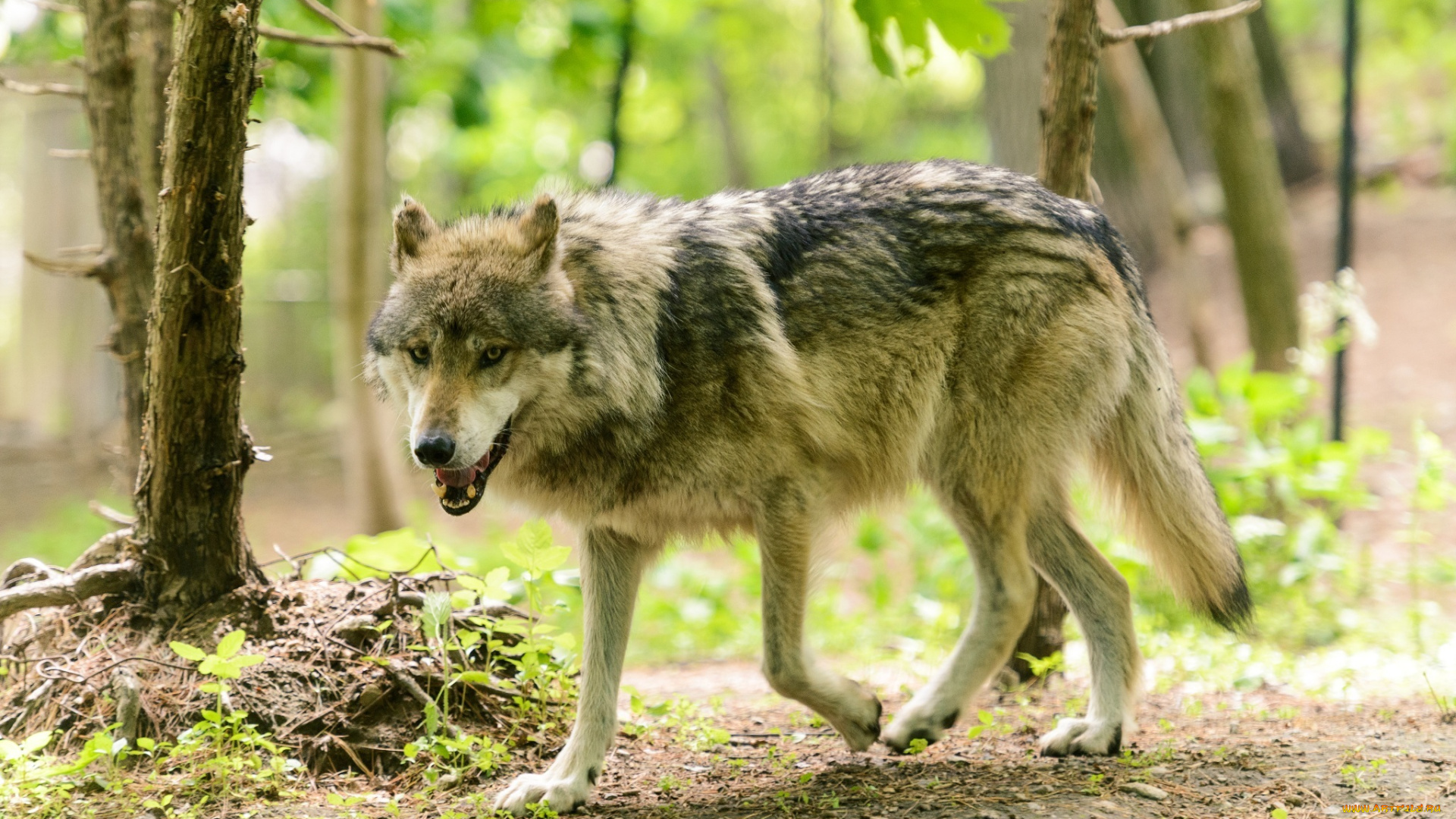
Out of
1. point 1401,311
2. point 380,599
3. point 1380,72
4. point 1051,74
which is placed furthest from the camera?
point 1380,72

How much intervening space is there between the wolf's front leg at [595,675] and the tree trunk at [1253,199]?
17.6 ft

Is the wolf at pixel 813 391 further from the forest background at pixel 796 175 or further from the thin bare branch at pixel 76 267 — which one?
the thin bare branch at pixel 76 267

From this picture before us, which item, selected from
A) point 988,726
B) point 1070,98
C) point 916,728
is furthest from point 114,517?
point 1070,98

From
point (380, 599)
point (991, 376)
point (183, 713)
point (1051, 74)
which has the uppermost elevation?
point (1051, 74)

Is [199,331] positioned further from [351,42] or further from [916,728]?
[916,728]

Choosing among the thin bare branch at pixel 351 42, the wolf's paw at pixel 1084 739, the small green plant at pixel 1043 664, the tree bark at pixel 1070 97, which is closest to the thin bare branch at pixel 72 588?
the thin bare branch at pixel 351 42

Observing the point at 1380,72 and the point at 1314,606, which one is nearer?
the point at 1314,606

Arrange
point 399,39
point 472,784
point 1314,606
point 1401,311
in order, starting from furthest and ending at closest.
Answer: point 1401,311
point 399,39
point 1314,606
point 472,784

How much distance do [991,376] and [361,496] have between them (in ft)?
21.3

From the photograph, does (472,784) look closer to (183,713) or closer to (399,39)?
(183,713)

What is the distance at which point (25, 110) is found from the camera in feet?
53.0

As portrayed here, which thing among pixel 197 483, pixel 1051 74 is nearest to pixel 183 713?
pixel 197 483

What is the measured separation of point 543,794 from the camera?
128 inches

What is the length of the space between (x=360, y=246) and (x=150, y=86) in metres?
3.78
